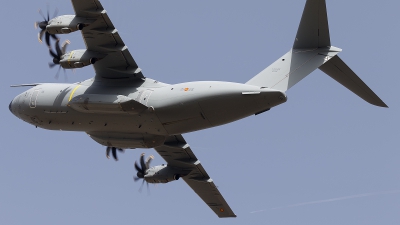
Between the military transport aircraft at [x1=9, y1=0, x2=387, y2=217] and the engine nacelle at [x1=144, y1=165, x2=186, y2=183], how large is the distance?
11.6 ft

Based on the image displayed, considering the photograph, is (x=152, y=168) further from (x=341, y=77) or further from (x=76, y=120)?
(x=341, y=77)

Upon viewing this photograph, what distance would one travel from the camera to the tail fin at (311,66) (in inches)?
1032

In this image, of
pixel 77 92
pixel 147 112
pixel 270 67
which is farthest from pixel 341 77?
pixel 77 92

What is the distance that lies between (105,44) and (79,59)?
89 cm

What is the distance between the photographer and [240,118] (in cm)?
2645

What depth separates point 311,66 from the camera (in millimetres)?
26359

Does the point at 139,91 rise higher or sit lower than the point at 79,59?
lower

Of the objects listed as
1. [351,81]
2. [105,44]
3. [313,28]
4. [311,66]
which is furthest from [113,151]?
[351,81]

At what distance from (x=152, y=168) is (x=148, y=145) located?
4.19 m

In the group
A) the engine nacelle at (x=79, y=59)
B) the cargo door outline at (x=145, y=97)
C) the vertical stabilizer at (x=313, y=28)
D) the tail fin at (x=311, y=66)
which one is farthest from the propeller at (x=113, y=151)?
the vertical stabilizer at (x=313, y=28)

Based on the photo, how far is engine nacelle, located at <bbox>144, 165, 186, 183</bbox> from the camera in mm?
32094

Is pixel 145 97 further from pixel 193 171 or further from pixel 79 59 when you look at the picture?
pixel 193 171

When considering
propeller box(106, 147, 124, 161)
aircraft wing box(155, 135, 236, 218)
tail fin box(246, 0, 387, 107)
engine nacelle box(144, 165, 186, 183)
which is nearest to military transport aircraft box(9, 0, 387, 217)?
tail fin box(246, 0, 387, 107)

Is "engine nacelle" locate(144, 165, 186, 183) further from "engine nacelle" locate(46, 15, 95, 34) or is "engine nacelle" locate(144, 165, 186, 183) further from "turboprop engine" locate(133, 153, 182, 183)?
"engine nacelle" locate(46, 15, 95, 34)
